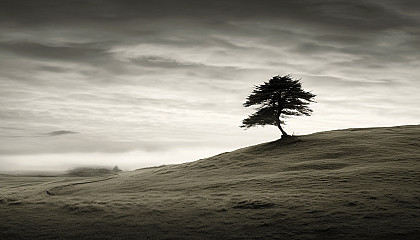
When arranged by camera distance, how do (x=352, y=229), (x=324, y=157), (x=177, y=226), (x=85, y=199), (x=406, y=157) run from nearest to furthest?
(x=352, y=229) → (x=177, y=226) → (x=85, y=199) → (x=406, y=157) → (x=324, y=157)

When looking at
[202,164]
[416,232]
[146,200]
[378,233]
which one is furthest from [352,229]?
[202,164]

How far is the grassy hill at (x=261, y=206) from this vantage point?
78.5ft

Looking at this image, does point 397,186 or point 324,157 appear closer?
point 397,186

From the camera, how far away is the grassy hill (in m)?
23.9

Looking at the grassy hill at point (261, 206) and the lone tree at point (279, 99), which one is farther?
the lone tree at point (279, 99)

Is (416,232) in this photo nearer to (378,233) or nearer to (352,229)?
(378,233)

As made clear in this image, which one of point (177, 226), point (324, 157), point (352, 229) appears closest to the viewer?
point (352, 229)

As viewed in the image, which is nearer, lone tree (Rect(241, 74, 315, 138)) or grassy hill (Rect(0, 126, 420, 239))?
grassy hill (Rect(0, 126, 420, 239))

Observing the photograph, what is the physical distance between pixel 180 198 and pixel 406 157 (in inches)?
1227

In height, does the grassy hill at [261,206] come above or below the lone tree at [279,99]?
below

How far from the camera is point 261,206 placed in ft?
95.9

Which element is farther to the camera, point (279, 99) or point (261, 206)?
point (279, 99)

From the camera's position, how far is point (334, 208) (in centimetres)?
2655

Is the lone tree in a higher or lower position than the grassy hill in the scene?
higher
